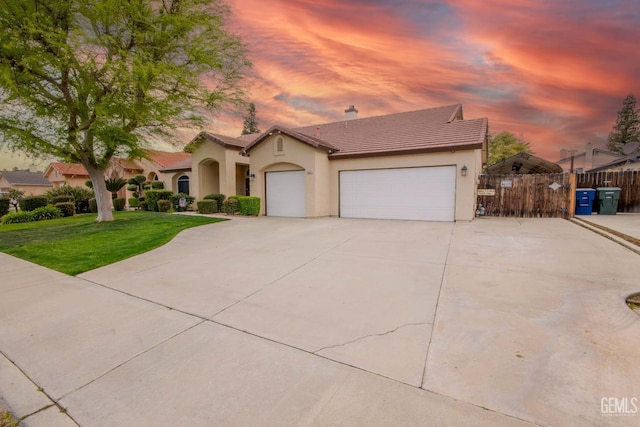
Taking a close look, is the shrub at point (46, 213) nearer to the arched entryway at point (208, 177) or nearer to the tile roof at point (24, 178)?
the arched entryway at point (208, 177)

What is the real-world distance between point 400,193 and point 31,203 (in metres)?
20.1

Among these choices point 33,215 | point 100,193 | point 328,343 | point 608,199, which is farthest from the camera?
point 33,215

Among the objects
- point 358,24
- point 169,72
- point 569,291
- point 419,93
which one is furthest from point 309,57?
point 569,291

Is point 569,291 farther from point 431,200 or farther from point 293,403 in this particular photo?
point 431,200

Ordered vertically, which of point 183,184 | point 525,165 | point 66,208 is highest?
point 525,165

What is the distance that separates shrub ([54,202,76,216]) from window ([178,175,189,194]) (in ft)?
20.6

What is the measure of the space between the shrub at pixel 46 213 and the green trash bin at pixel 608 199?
87.0 feet

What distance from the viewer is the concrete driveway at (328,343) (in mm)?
1940

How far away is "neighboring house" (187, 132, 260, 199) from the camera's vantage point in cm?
1636

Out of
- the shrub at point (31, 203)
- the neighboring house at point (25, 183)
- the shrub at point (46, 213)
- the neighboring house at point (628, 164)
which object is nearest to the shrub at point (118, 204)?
the shrub at point (31, 203)

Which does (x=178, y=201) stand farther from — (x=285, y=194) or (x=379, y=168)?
(x=379, y=168)

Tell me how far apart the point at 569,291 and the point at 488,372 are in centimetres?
264

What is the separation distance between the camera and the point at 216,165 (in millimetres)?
18719

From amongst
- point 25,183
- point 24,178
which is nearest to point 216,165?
point 25,183
